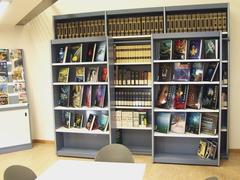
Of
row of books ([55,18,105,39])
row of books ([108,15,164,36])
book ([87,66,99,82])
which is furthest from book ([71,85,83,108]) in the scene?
row of books ([108,15,164,36])

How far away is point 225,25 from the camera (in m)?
3.78

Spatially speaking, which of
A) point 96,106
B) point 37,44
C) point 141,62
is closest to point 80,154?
point 96,106

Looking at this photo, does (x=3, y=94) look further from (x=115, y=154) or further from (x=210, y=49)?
(x=210, y=49)

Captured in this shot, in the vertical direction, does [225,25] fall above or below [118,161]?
above

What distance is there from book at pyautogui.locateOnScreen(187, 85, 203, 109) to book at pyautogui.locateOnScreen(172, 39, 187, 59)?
48 centimetres

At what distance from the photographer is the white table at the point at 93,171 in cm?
199

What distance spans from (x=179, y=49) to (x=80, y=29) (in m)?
1.62

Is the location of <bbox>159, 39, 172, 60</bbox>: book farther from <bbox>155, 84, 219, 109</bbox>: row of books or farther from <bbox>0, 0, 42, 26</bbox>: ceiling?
<bbox>0, 0, 42, 26</bbox>: ceiling

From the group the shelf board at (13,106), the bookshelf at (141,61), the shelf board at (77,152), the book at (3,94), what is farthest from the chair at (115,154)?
the book at (3,94)

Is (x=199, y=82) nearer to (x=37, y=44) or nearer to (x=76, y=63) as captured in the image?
(x=76, y=63)

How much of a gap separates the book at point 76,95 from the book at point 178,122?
1.49 meters

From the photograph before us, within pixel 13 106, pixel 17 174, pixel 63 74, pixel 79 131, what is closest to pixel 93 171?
pixel 17 174

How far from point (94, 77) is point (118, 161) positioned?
1.98 metres

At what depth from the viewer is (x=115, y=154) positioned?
2.43 m
